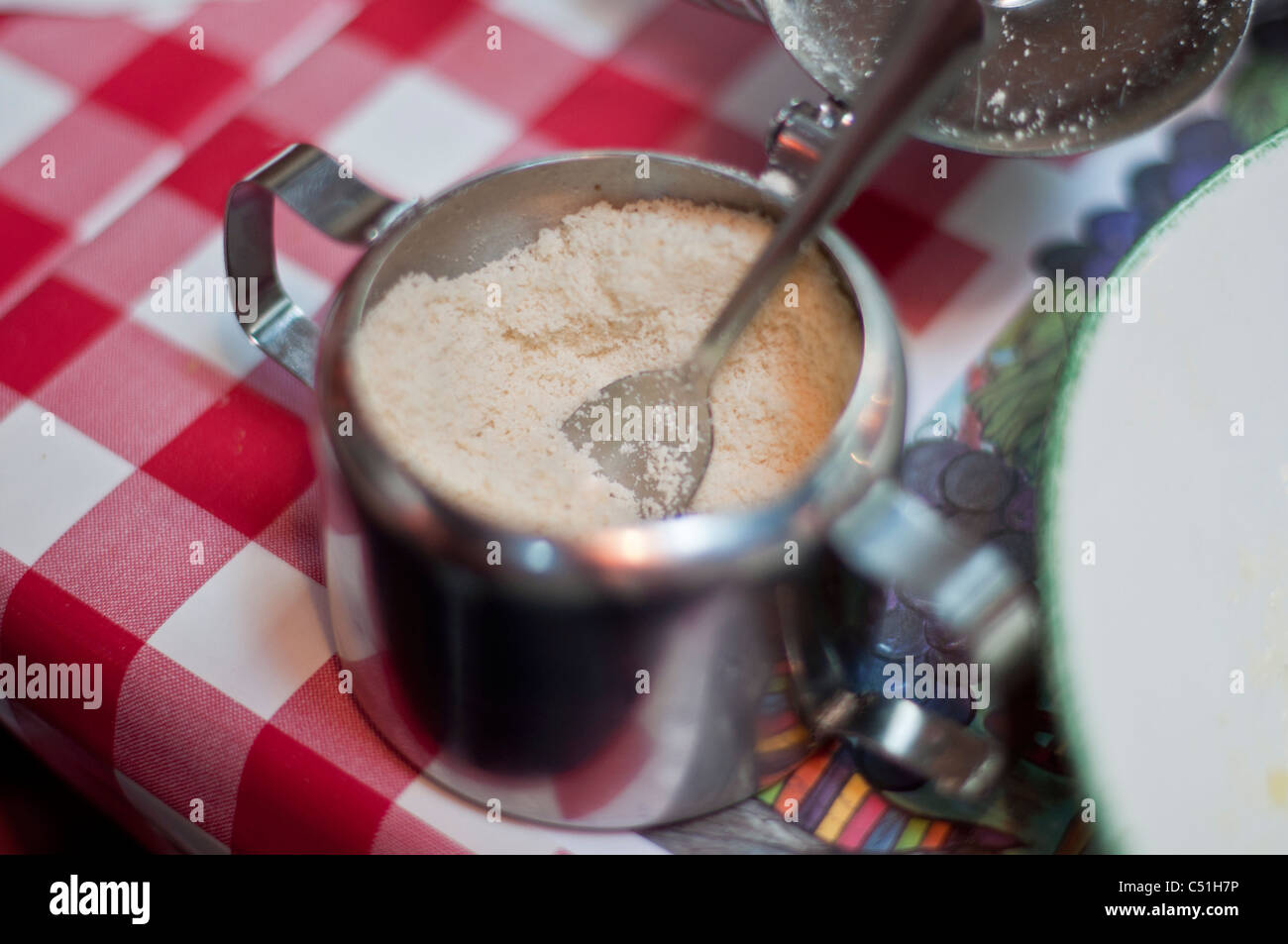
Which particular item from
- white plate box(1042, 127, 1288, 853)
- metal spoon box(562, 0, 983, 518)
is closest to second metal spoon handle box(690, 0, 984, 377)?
metal spoon box(562, 0, 983, 518)

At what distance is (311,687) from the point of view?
0.48 metres

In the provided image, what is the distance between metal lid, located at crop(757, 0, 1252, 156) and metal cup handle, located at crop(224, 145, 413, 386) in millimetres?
221

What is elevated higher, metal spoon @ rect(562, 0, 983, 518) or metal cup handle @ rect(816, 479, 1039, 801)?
metal spoon @ rect(562, 0, 983, 518)

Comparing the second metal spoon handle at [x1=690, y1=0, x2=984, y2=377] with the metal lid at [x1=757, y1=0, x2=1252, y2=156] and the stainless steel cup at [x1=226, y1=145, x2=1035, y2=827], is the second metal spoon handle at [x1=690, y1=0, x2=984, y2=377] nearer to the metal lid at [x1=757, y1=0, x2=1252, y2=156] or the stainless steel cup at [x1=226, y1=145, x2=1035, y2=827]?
the stainless steel cup at [x1=226, y1=145, x2=1035, y2=827]

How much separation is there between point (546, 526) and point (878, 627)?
0.19 m

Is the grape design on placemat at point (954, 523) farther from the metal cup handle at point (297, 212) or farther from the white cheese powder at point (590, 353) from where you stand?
the metal cup handle at point (297, 212)

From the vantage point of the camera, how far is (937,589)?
361 millimetres

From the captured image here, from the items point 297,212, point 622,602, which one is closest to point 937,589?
point 622,602

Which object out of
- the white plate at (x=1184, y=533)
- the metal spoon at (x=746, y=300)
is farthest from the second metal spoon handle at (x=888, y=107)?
the white plate at (x=1184, y=533)

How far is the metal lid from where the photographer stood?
0.55 metres

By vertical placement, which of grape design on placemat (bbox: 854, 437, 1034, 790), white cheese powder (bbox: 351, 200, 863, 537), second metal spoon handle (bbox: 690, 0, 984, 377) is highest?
second metal spoon handle (bbox: 690, 0, 984, 377)

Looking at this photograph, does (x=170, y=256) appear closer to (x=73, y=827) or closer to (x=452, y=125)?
(x=452, y=125)

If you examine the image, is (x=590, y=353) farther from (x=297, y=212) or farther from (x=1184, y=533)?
(x=1184, y=533)

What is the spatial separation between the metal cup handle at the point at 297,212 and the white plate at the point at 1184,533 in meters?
0.30
